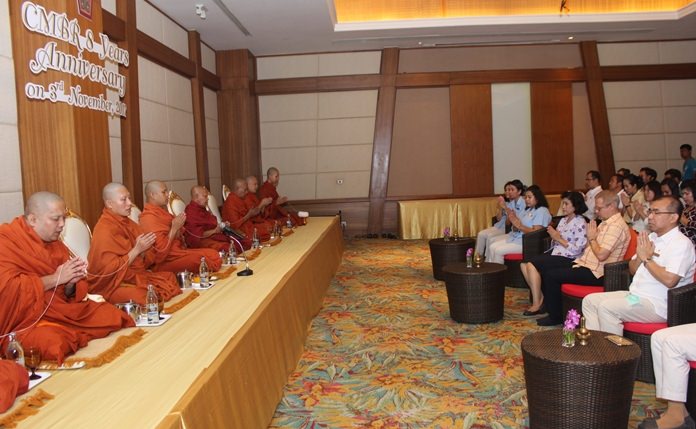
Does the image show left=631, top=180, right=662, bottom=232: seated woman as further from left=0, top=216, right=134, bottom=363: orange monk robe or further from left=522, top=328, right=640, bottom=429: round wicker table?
left=0, top=216, right=134, bottom=363: orange monk robe

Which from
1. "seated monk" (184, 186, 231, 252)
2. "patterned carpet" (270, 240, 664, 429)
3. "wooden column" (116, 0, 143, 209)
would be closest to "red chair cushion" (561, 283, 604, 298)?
"patterned carpet" (270, 240, 664, 429)

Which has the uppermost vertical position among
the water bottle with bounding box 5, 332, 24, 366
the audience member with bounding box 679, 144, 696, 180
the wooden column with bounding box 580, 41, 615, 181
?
the wooden column with bounding box 580, 41, 615, 181

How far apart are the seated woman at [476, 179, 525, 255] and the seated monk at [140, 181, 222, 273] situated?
2.70 meters

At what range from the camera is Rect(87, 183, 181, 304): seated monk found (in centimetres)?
353

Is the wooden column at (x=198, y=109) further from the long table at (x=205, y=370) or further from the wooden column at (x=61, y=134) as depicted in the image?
the long table at (x=205, y=370)

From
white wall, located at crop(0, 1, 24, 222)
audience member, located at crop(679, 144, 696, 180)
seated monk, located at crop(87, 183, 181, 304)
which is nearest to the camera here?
seated monk, located at crop(87, 183, 181, 304)

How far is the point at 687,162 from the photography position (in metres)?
8.97

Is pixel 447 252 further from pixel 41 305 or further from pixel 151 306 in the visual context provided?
pixel 41 305

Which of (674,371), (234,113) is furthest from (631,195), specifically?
(234,113)

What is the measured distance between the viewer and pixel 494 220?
7172 millimetres

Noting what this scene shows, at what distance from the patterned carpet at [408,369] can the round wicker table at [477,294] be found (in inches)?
3.4

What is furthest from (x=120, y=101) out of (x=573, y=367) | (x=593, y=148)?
(x=593, y=148)

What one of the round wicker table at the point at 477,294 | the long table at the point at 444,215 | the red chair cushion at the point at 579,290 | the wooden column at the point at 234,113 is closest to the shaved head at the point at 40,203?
the round wicker table at the point at 477,294

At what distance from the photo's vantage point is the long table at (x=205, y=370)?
192cm
